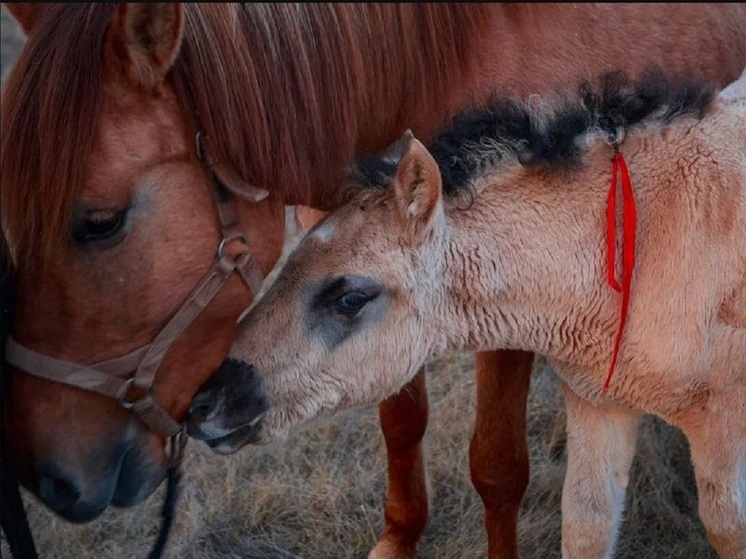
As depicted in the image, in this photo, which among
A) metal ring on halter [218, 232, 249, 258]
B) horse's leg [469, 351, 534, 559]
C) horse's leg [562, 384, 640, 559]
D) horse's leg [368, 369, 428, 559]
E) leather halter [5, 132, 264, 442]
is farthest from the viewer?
horse's leg [368, 369, 428, 559]

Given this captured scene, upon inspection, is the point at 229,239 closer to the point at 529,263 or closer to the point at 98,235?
the point at 98,235

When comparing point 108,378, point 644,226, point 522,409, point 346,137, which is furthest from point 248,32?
point 522,409

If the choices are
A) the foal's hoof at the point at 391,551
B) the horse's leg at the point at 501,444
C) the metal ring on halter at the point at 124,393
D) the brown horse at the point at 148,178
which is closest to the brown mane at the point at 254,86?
the brown horse at the point at 148,178

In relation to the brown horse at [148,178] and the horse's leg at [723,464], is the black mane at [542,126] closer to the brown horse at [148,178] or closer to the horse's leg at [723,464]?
the brown horse at [148,178]

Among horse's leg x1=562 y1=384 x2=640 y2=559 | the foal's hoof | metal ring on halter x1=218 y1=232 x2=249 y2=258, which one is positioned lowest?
the foal's hoof

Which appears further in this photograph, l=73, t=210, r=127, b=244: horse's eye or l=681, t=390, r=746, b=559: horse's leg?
l=681, t=390, r=746, b=559: horse's leg

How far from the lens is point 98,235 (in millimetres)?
2439

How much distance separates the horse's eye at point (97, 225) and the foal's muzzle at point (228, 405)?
0.47 m

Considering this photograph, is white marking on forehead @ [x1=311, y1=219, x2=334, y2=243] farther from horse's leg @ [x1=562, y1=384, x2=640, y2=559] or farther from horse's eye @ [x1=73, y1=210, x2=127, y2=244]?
horse's leg @ [x1=562, y1=384, x2=640, y2=559]

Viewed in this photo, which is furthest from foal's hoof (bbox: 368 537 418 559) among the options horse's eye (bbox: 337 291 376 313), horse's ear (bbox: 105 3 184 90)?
horse's ear (bbox: 105 3 184 90)

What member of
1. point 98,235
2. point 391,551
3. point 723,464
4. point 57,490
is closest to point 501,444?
point 391,551

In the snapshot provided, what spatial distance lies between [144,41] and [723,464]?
6.36 ft

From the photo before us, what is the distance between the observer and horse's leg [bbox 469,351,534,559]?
139 inches

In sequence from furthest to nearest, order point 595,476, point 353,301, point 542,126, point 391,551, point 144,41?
point 391,551 < point 595,476 < point 542,126 < point 353,301 < point 144,41
